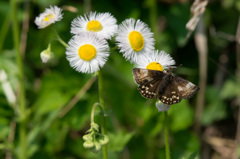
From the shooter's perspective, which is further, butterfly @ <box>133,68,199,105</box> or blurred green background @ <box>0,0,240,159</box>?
blurred green background @ <box>0,0,240,159</box>

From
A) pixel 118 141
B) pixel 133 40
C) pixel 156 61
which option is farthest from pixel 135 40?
pixel 118 141

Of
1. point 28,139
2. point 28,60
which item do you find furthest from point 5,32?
point 28,139

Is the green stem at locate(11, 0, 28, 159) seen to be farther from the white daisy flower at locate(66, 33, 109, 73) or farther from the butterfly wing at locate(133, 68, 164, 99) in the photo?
the butterfly wing at locate(133, 68, 164, 99)

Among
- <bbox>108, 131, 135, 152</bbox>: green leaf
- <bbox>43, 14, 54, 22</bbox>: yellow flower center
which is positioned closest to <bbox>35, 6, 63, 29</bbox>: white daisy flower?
<bbox>43, 14, 54, 22</bbox>: yellow flower center

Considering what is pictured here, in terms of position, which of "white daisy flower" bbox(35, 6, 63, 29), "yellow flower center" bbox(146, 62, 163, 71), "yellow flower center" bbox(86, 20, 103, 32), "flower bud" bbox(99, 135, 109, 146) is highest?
"white daisy flower" bbox(35, 6, 63, 29)

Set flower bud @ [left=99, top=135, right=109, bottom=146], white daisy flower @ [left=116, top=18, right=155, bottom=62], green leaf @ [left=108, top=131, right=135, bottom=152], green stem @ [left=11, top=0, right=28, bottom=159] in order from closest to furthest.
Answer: flower bud @ [left=99, top=135, right=109, bottom=146] → white daisy flower @ [left=116, top=18, right=155, bottom=62] → green leaf @ [left=108, top=131, right=135, bottom=152] → green stem @ [left=11, top=0, right=28, bottom=159]

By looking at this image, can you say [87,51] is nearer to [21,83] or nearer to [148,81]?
[148,81]
